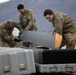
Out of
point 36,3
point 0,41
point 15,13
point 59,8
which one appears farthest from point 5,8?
point 0,41

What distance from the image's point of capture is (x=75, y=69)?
8.22 feet

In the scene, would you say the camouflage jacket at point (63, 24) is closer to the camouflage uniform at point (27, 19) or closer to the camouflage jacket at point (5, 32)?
the camouflage uniform at point (27, 19)

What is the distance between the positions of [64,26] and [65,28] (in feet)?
0.14

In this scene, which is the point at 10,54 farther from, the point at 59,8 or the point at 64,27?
the point at 59,8

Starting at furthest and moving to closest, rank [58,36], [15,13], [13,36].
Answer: [15,13], [13,36], [58,36]

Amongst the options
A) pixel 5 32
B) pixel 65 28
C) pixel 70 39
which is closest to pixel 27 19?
pixel 5 32

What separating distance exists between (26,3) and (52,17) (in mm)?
4759

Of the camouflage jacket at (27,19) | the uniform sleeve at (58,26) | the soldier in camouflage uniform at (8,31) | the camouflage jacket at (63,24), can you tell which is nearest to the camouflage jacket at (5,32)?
the soldier in camouflage uniform at (8,31)

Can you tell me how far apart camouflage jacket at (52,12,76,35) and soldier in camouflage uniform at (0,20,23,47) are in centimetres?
114

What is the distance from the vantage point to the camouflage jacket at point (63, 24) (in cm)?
335

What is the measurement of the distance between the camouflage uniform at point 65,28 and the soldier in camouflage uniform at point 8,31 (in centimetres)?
114

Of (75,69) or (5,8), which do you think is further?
(5,8)

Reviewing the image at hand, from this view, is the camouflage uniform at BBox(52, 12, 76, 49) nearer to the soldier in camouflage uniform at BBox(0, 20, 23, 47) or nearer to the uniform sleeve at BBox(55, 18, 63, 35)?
the uniform sleeve at BBox(55, 18, 63, 35)

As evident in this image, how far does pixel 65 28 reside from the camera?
12.1 ft
